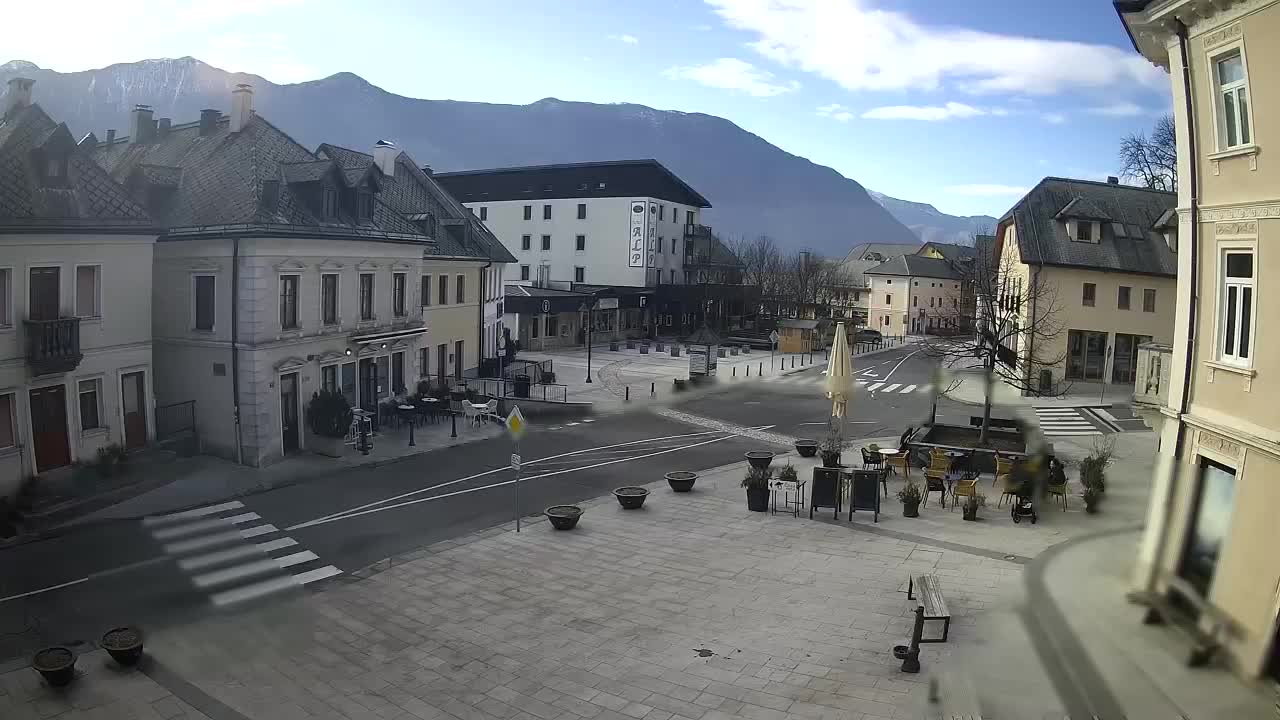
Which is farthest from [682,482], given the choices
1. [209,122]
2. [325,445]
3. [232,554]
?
[209,122]

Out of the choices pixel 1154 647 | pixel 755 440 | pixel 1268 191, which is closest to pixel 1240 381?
pixel 1268 191

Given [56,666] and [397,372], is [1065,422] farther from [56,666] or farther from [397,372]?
[56,666]

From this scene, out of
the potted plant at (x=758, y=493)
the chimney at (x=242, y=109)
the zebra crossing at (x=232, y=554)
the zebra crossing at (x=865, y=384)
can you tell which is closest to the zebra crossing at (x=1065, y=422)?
the zebra crossing at (x=865, y=384)

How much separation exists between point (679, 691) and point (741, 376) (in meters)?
36.8

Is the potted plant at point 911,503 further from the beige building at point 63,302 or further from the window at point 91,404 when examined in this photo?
the window at point 91,404

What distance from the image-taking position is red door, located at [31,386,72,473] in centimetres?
1322

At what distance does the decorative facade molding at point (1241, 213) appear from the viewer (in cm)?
706

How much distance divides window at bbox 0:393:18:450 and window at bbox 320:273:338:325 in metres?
12.5

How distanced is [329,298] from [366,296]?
195 centimetres

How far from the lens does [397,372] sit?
94.4 ft

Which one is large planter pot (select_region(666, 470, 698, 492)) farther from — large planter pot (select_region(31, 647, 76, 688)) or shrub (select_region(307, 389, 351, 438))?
large planter pot (select_region(31, 647, 76, 688))

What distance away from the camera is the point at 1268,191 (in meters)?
7.07

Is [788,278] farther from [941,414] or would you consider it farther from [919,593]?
[919,593]

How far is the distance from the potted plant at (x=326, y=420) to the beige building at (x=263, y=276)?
351 mm
